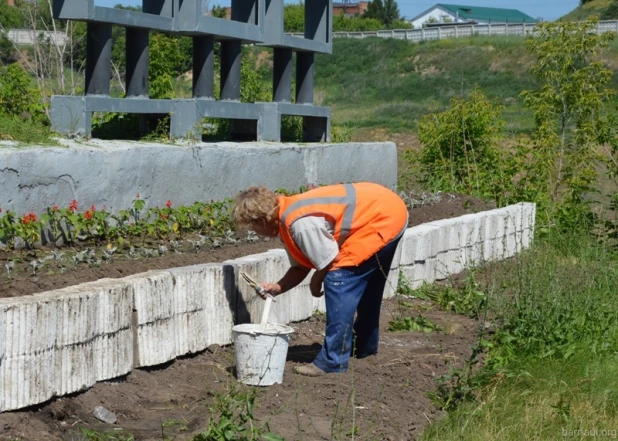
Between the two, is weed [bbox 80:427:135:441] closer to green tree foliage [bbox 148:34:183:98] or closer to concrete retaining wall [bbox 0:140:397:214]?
concrete retaining wall [bbox 0:140:397:214]

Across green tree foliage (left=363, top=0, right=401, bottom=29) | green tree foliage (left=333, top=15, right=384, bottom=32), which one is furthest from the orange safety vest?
green tree foliage (left=363, top=0, right=401, bottom=29)

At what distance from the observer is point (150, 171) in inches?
306

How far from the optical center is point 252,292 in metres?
6.30

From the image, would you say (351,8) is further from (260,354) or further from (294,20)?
(260,354)

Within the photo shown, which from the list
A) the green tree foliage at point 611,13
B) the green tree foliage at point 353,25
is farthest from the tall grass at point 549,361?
the green tree foliage at point 353,25

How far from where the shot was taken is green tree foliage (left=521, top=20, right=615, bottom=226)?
12.0m

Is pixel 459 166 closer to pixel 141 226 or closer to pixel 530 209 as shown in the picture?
pixel 530 209

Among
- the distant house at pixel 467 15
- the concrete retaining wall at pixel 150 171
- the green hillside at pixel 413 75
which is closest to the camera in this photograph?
the concrete retaining wall at pixel 150 171

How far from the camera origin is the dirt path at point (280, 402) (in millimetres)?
4500

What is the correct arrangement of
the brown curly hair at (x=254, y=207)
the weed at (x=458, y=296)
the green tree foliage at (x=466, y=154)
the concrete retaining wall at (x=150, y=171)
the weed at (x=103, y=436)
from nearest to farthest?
1. the weed at (x=103, y=436)
2. the brown curly hair at (x=254, y=207)
3. the concrete retaining wall at (x=150, y=171)
4. the weed at (x=458, y=296)
5. the green tree foliage at (x=466, y=154)

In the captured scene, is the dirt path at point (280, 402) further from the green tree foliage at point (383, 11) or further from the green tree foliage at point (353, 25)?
the green tree foliage at point (383, 11)

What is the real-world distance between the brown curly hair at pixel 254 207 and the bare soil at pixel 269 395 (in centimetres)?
83

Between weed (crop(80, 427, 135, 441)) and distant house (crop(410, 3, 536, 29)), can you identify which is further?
distant house (crop(410, 3, 536, 29))

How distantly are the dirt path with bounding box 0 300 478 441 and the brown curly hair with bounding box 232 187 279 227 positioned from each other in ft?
2.76
